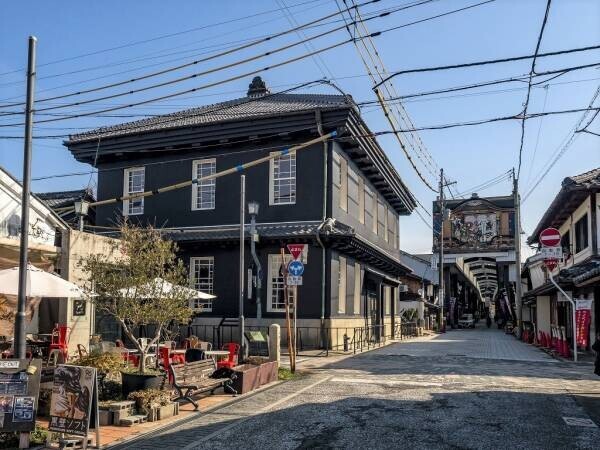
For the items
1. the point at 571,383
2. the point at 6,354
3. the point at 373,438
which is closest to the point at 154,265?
the point at 6,354

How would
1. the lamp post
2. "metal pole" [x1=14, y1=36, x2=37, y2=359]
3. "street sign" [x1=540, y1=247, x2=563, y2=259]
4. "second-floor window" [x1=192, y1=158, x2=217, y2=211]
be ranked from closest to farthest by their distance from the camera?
"metal pole" [x1=14, y1=36, x2=37, y2=359] < the lamp post < "street sign" [x1=540, y1=247, x2=563, y2=259] < "second-floor window" [x1=192, y1=158, x2=217, y2=211]

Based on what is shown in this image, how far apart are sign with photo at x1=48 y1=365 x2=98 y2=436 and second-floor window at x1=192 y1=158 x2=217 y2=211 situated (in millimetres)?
16484

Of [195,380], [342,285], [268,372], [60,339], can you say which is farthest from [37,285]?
[342,285]

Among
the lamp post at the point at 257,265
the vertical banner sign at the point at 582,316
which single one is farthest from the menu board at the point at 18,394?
the vertical banner sign at the point at 582,316

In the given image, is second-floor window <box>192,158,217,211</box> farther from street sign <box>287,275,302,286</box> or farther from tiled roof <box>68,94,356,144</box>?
street sign <box>287,275,302,286</box>

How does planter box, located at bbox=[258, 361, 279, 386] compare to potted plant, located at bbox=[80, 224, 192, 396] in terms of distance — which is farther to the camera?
planter box, located at bbox=[258, 361, 279, 386]

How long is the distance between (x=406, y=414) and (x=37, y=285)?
7.46 meters

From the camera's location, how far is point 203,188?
943 inches

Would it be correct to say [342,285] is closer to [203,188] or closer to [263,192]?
[263,192]

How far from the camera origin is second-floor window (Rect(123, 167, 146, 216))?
81.7 feet

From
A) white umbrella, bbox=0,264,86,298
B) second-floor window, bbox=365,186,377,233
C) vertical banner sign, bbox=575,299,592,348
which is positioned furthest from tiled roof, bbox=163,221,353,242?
white umbrella, bbox=0,264,86,298

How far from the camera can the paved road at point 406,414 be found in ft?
25.2

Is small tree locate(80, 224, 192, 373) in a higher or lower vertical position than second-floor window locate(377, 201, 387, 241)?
lower

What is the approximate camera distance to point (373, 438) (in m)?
7.79
